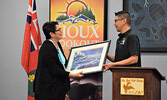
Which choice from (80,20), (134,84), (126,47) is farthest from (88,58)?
(80,20)

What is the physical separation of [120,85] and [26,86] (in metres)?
2.46

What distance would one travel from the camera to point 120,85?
2912 millimetres

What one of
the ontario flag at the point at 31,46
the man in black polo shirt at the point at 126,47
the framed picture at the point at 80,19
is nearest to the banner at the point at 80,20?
the framed picture at the point at 80,19

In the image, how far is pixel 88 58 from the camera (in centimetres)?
351

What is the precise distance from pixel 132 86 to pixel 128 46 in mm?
774

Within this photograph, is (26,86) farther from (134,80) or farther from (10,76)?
(134,80)

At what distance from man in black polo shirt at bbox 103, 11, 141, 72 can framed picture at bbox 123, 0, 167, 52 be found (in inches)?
41.9

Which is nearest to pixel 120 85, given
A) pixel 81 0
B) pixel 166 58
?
pixel 166 58

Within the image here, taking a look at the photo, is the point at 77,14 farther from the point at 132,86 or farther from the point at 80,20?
the point at 132,86

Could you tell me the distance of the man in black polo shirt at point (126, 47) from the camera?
3.44 m

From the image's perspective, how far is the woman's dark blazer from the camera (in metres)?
3.30

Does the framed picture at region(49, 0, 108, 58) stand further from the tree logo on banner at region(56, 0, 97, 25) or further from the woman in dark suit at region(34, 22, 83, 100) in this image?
the woman in dark suit at region(34, 22, 83, 100)

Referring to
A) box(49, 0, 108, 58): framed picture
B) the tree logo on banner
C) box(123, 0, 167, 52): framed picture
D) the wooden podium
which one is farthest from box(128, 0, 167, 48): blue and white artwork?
the wooden podium

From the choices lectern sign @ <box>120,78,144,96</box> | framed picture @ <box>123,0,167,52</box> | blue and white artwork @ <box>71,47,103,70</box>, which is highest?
framed picture @ <box>123,0,167,52</box>
